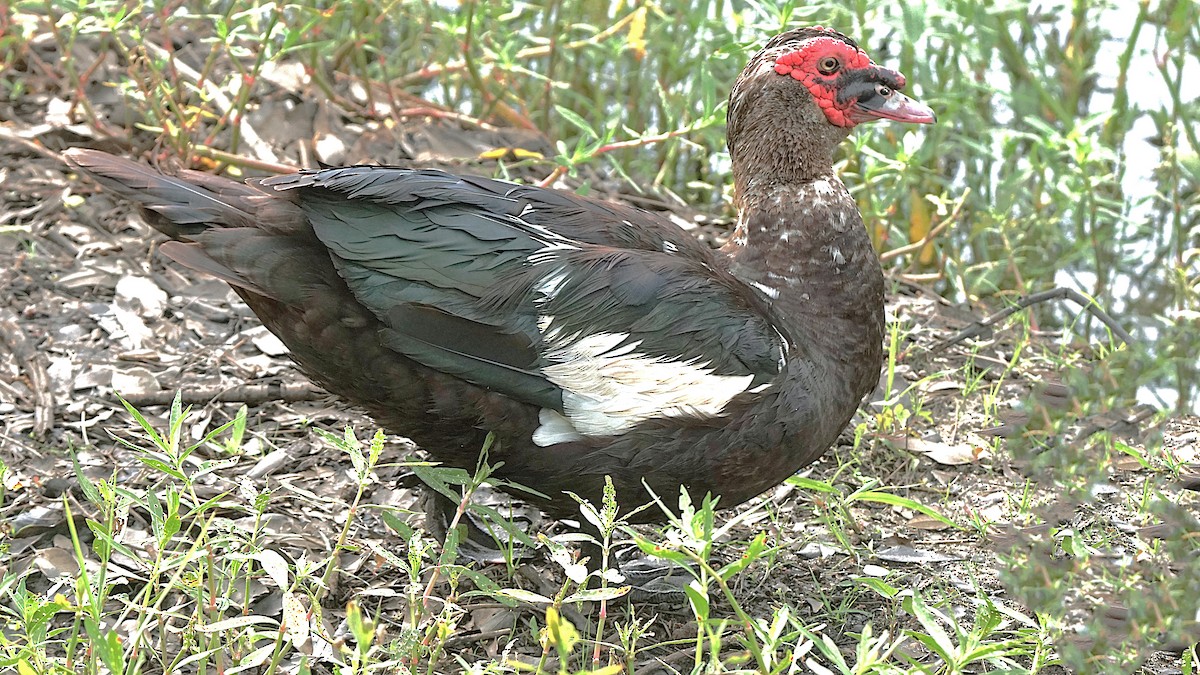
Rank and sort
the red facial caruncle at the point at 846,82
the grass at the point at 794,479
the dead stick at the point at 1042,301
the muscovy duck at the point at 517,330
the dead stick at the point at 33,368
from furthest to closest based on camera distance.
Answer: the dead stick at the point at 1042,301, the dead stick at the point at 33,368, the red facial caruncle at the point at 846,82, the muscovy duck at the point at 517,330, the grass at the point at 794,479

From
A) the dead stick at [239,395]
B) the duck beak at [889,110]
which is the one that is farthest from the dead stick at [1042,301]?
the dead stick at [239,395]

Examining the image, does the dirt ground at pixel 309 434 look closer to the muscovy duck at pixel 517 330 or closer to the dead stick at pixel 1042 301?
the dead stick at pixel 1042 301

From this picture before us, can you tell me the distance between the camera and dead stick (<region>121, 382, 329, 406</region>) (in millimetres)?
3910

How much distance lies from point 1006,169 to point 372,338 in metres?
3.05

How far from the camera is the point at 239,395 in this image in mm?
3973

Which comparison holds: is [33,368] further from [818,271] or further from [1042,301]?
[1042,301]

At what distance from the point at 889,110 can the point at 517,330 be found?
124cm

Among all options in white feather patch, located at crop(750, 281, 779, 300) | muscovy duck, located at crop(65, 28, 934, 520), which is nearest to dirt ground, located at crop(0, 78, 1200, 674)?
muscovy duck, located at crop(65, 28, 934, 520)

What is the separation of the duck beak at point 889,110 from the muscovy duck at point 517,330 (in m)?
0.65

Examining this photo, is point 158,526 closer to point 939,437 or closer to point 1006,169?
point 939,437

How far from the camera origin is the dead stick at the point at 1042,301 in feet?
13.5

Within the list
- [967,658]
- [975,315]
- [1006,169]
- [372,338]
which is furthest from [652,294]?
[1006,169]

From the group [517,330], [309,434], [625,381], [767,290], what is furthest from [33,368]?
[767,290]

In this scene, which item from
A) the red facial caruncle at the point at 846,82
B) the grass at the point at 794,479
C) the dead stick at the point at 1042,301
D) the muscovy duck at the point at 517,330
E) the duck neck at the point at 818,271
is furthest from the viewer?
the dead stick at the point at 1042,301
